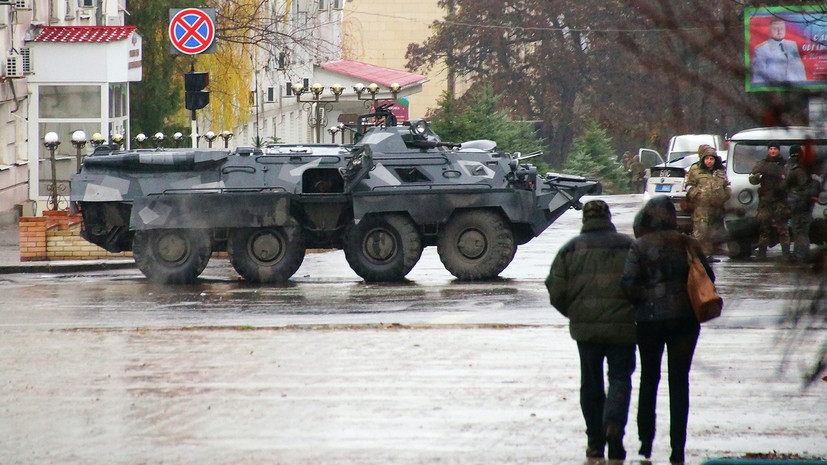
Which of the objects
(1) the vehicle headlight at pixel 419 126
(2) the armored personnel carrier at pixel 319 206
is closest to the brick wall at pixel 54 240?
(2) the armored personnel carrier at pixel 319 206

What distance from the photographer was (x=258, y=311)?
14297 millimetres

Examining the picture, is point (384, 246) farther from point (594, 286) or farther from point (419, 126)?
point (594, 286)

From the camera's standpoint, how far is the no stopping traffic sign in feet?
73.0

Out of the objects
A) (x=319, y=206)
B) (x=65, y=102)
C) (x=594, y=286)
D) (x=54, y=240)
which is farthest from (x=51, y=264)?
(x=594, y=286)

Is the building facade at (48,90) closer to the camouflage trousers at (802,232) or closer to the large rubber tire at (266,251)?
the large rubber tire at (266,251)

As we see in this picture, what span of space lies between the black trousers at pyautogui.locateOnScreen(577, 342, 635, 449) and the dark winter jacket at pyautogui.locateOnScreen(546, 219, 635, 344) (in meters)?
0.07

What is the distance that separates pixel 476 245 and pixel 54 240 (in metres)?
7.39

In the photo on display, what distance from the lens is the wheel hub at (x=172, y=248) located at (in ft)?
56.2

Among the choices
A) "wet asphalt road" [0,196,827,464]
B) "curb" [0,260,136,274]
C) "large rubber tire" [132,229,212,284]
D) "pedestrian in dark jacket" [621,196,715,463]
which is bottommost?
"curb" [0,260,136,274]

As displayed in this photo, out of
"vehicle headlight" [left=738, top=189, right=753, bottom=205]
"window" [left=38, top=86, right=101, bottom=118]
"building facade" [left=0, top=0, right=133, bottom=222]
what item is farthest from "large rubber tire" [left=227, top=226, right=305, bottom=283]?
"window" [left=38, top=86, right=101, bottom=118]

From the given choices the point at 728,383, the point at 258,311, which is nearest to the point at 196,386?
the point at 728,383

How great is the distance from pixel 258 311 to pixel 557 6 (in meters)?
34.9

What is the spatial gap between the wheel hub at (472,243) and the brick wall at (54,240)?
665cm

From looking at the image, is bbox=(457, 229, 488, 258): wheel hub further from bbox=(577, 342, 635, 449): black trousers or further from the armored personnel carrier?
bbox=(577, 342, 635, 449): black trousers
